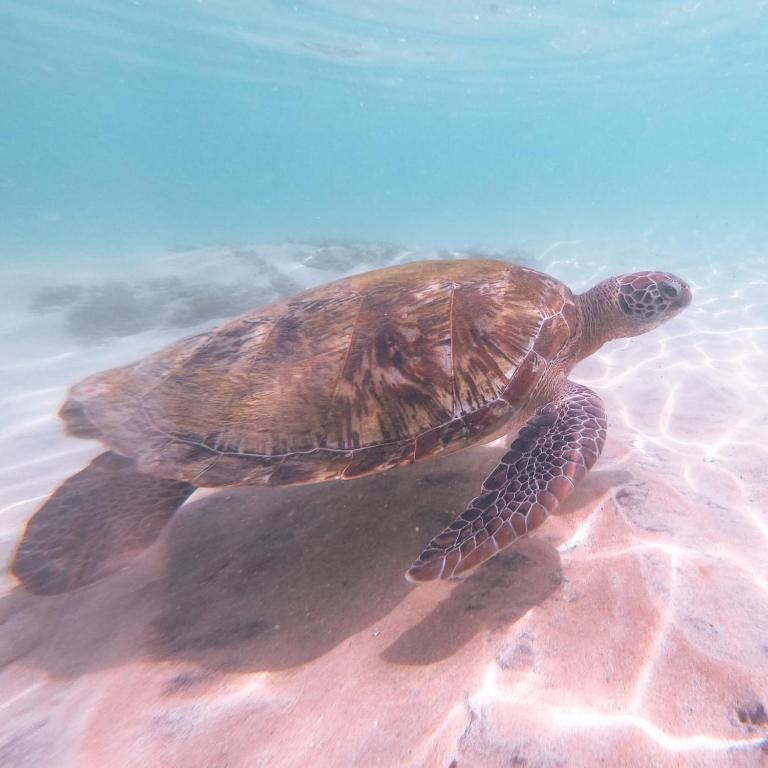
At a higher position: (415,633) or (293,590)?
(415,633)

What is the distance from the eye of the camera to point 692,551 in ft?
7.84

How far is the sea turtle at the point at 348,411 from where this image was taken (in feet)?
8.49

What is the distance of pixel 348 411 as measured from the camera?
2688mm

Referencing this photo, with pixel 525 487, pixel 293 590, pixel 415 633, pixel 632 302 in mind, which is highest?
pixel 632 302

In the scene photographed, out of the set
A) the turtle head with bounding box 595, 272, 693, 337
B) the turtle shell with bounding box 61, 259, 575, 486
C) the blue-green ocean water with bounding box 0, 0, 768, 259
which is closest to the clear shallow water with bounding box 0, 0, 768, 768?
the turtle shell with bounding box 61, 259, 575, 486

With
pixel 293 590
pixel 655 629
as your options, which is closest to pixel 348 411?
pixel 293 590

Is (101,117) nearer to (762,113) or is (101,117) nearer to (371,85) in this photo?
(371,85)

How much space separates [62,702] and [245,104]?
86837 mm

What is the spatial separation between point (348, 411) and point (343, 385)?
0.18m

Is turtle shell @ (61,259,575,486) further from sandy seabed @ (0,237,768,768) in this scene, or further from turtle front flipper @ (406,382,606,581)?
sandy seabed @ (0,237,768,768)

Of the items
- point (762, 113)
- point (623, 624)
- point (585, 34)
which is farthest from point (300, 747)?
point (762, 113)

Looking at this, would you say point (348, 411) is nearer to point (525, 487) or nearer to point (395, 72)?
point (525, 487)

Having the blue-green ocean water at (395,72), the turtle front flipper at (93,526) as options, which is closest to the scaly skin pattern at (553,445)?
the turtle front flipper at (93,526)

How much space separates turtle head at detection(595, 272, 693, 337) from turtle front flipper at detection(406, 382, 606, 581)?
137 centimetres
